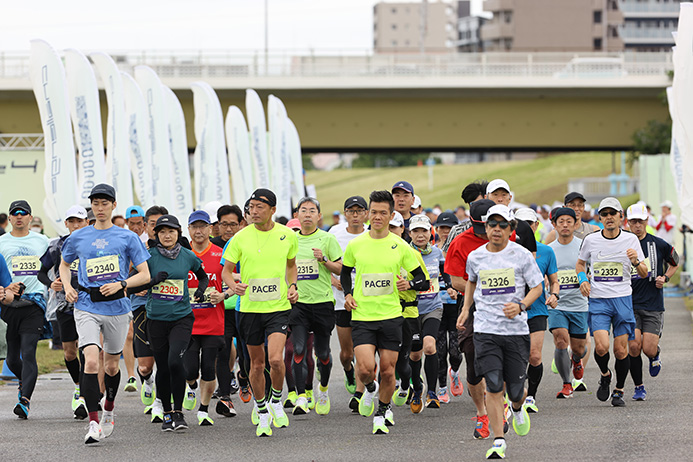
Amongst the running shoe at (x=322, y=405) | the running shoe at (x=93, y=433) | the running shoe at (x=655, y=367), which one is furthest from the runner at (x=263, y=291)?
the running shoe at (x=655, y=367)

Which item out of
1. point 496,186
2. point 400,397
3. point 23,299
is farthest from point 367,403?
point 23,299

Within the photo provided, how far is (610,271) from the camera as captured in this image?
1121 cm

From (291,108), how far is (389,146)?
5014 millimetres

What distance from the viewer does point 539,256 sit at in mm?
10164

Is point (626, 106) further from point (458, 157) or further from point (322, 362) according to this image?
point (458, 157)

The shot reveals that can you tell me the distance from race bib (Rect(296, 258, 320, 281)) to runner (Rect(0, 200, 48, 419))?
2.73 meters

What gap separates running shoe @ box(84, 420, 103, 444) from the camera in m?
9.01

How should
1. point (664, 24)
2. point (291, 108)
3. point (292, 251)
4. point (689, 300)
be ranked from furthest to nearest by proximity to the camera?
point (664, 24) → point (291, 108) → point (689, 300) → point (292, 251)

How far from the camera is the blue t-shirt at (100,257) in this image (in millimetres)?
9438

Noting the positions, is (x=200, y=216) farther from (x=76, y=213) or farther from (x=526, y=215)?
(x=526, y=215)

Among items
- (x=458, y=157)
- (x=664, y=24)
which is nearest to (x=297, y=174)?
(x=664, y=24)

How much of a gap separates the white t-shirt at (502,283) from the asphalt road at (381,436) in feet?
3.21

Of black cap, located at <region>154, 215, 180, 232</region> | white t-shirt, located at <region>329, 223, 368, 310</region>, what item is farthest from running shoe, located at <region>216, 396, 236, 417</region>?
black cap, located at <region>154, 215, 180, 232</region>

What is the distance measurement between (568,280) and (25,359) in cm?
574
